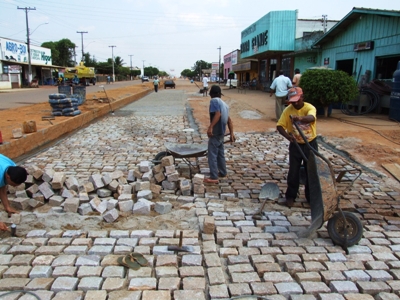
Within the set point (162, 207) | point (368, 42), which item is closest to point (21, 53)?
point (368, 42)

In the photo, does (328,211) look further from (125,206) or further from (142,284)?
(125,206)

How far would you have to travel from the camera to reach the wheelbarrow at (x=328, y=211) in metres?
3.74

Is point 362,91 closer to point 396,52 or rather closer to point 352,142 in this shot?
point 396,52

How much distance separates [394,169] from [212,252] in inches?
180

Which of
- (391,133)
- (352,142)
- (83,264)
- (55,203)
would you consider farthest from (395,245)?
(391,133)

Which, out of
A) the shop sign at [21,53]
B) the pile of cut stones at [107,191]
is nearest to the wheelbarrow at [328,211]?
the pile of cut stones at [107,191]

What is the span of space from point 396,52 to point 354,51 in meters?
3.32

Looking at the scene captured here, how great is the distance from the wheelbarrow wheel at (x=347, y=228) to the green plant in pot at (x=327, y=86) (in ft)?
28.9

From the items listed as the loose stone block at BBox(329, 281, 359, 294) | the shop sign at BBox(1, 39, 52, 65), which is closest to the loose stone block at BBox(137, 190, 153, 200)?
the loose stone block at BBox(329, 281, 359, 294)

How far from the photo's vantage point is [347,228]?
3875 mm

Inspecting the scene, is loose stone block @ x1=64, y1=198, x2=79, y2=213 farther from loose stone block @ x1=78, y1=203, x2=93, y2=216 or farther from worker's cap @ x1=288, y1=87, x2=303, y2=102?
worker's cap @ x1=288, y1=87, x2=303, y2=102

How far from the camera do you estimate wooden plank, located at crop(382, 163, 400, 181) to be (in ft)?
20.7

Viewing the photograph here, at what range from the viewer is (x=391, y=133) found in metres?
9.58

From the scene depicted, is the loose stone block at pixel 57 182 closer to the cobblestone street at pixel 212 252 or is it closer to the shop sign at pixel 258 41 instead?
the cobblestone street at pixel 212 252
